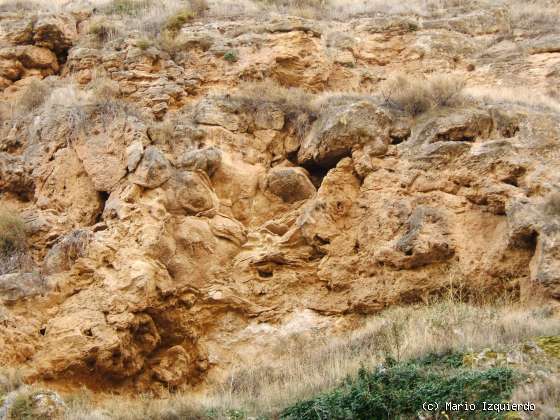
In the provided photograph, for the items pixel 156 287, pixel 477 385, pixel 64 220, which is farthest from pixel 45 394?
pixel 477 385

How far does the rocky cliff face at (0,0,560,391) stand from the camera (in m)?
8.27

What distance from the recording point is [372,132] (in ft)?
32.5

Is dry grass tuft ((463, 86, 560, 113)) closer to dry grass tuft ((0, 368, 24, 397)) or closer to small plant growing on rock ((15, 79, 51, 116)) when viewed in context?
A: small plant growing on rock ((15, 79, 51, 116))

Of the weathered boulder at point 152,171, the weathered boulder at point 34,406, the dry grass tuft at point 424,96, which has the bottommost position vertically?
the weathered boulder at point 34,406

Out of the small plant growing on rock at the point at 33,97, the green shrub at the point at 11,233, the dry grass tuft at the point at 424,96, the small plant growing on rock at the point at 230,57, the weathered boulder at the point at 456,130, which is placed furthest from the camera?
the small plant growing on rock at the point at 230,57

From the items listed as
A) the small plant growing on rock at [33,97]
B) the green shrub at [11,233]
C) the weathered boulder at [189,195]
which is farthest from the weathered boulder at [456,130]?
the small plant growing on rock at [33,97]

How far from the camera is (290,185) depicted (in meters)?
9.90

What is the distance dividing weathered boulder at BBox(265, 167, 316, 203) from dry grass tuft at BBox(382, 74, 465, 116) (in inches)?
77.1

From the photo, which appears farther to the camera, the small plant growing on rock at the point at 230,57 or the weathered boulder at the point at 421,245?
the small plant growing on rock at the point at 230,57

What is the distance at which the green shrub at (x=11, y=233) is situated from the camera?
930cm

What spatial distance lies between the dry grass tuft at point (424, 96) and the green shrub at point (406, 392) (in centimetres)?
498

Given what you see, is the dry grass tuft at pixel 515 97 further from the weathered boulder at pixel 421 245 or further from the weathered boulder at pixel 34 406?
the weathered boulder at pixel 34 406

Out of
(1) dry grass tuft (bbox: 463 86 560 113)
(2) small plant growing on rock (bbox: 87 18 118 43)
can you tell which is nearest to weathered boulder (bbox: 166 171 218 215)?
(1) dry grass tuft (bbox: 463 86 560 113)

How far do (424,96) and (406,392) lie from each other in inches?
230
